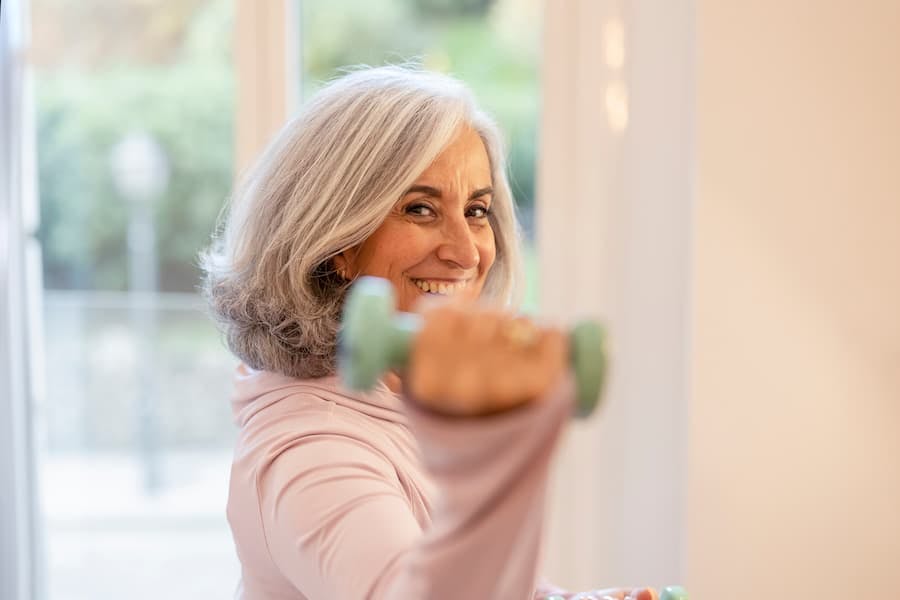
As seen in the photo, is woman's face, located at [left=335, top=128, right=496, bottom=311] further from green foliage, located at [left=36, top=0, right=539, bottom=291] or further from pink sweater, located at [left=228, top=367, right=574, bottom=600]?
green foliage, located at [left=36, top=0, right=539, bottom=291]

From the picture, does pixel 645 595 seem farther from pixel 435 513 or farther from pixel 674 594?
pixel 435 513

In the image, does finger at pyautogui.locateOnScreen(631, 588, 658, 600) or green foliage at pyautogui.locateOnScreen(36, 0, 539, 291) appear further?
green foliage at pyautogui.locateOnScreen(36, 0, 539, 291)

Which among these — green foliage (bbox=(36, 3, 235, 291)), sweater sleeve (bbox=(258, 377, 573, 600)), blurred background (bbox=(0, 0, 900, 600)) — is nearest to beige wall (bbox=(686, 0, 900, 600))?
blurred background (bbox=(0, 0, 900, 600))

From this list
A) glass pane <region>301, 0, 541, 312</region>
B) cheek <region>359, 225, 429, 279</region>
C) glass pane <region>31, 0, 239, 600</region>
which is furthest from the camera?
glass pane <region>31, 0, 239, 600</region>

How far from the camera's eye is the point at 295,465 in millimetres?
987

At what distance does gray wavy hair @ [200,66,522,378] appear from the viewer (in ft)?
3.96

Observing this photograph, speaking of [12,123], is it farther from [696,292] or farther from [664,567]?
[664,567]

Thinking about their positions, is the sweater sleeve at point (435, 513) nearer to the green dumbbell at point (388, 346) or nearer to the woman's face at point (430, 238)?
the green dumbbell at point (388, 346)

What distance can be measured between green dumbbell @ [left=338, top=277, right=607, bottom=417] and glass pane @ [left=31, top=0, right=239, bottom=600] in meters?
1.69

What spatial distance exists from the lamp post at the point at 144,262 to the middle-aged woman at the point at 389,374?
106 centimetres

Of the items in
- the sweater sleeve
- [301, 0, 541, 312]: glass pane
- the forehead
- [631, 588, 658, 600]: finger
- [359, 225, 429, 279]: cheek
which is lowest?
[631, 588, 658, 600]: finger

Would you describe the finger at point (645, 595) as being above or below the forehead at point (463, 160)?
below

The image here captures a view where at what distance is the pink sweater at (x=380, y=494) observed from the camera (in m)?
0.67

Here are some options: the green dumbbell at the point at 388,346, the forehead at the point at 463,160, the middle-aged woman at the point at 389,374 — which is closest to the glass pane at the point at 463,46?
the middle-aged woman at the point at 389,374
